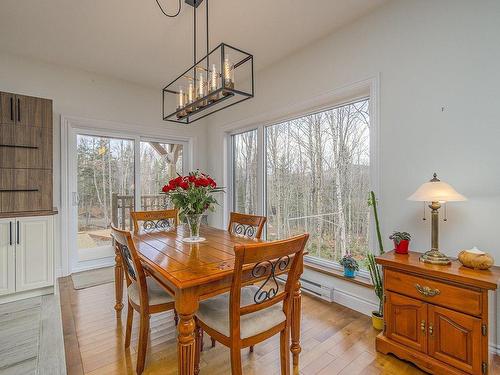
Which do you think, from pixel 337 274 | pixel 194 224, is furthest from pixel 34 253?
pixel 337 274

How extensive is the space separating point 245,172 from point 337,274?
80.7 inches

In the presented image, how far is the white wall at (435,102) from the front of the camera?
5.82ft

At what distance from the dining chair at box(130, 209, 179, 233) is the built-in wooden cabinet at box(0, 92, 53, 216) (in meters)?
1.12

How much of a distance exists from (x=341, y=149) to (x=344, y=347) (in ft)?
6.05

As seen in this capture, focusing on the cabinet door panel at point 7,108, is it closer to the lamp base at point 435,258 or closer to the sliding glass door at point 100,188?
the sliding glass door at point 100,188

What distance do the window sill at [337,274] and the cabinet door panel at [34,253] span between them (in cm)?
291

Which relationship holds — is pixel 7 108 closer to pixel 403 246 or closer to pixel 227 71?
pixel 227 71

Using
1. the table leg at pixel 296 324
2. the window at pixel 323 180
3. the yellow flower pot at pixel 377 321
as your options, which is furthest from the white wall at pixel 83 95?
the yellow flower pot at pixel 377 321

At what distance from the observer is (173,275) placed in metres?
1.34

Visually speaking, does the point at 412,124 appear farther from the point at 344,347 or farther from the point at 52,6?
the point at 52,6

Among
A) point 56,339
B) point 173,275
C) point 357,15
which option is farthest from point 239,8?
point 56,339

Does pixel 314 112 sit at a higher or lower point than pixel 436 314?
higher

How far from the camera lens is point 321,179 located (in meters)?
2.97

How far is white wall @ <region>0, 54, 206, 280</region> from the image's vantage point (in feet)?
10.2
